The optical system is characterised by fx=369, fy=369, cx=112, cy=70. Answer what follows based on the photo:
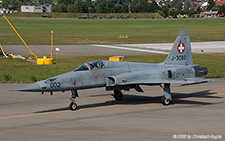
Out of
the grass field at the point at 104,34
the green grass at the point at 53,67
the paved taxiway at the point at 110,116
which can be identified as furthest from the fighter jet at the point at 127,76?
the grass field at the point at 104,34

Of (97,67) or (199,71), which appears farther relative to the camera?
(199,71)

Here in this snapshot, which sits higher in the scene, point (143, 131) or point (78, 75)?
point (78, 75)

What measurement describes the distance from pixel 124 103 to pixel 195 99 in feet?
15.9

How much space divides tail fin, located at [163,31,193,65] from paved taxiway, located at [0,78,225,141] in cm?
245

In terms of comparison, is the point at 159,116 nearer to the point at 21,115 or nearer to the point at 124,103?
the point at 124,103

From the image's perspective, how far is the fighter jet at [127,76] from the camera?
19.3 m

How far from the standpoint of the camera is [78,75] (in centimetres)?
1981

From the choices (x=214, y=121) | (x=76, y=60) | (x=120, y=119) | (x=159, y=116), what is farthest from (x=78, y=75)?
(x=76, y=60)

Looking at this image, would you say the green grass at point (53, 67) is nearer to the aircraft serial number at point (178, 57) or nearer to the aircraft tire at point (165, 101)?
the aircraft serial number at point (178, 57)

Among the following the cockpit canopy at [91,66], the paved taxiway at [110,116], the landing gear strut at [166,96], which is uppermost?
the cockpit canopy at [91,66]

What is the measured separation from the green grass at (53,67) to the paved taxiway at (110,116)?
618 cm

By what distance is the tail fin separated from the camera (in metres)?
23.7

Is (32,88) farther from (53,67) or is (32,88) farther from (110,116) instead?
(53,67)

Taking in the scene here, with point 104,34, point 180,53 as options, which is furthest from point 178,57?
point 104,34
